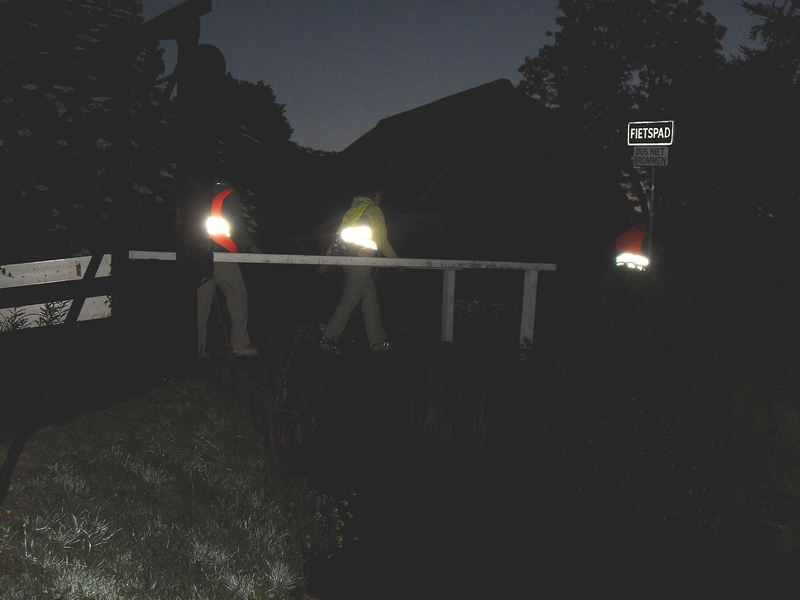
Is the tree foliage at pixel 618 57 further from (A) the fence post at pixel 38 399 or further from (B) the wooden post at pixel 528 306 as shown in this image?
(A) the fence post at pixel 38 399

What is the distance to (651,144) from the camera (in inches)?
313

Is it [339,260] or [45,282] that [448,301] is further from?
[45,282]

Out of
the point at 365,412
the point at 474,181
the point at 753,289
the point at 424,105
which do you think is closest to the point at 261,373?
the point at 365,412

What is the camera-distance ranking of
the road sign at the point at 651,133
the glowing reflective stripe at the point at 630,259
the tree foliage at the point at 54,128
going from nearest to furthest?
the tree foliage at the point at 54,128, the road sign at the point at 651,133, the glowing reflective stripe at the point at 630,259

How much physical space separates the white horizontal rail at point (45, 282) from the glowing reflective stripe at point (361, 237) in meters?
1.90

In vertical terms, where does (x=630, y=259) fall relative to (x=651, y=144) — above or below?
below

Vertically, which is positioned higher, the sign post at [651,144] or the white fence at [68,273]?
the sign post at [651,144]

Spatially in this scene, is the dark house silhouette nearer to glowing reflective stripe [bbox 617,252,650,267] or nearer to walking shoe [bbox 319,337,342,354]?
glowing reflective stripe [bbox 617,252,650,267]

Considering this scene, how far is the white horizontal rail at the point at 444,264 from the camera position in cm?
481

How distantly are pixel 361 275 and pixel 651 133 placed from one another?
4507 mm

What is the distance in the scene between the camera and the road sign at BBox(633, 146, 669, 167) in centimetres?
780

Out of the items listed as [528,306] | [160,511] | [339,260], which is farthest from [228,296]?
[528,306]

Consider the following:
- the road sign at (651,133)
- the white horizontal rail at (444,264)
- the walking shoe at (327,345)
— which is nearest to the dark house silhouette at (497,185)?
the road sign at (651,133)

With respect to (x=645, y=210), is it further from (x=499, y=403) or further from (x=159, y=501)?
(x=159, y=501)
